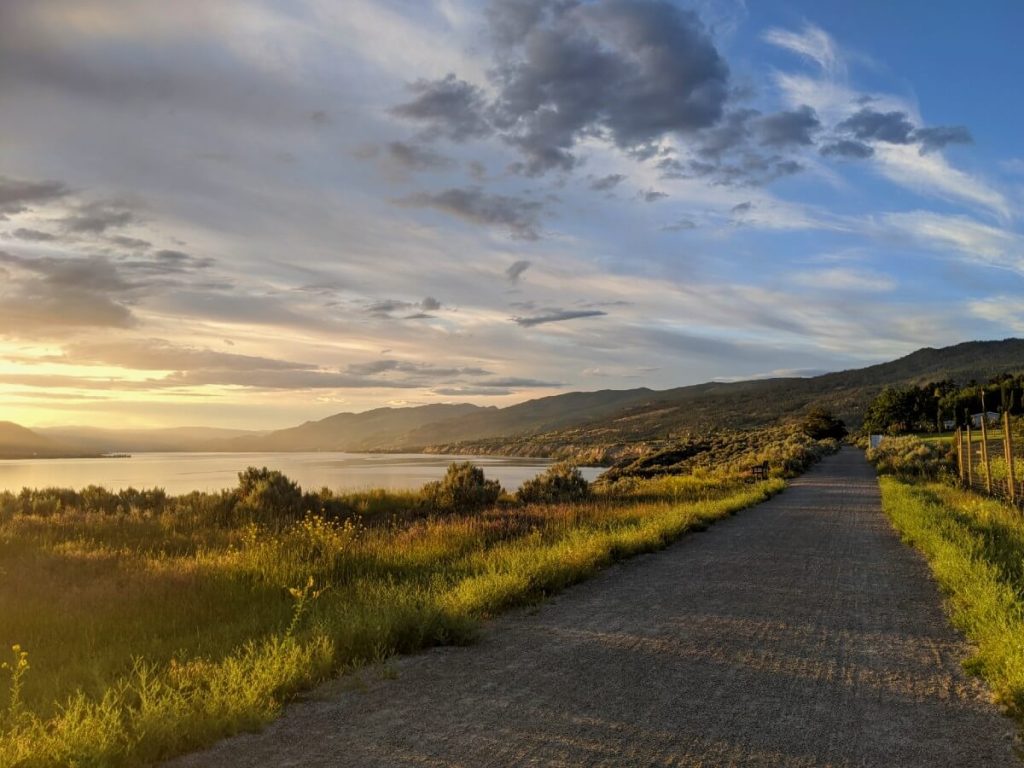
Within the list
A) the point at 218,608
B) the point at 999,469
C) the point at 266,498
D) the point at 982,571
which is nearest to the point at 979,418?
the point at 999,469

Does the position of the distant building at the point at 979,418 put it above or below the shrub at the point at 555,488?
above

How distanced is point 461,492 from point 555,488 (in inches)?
126

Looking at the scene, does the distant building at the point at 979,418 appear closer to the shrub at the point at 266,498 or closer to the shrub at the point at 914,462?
the shrub at the point at 914,462

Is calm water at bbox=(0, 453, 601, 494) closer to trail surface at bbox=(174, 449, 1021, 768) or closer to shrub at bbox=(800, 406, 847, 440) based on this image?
trail surface at bbox=(174, 449, 1021, 768)

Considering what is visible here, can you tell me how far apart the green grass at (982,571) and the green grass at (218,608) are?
4083mm

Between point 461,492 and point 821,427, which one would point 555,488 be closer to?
point 461,492

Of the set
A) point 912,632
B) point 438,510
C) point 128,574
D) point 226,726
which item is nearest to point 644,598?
point 912,632

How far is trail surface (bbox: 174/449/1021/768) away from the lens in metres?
4.18

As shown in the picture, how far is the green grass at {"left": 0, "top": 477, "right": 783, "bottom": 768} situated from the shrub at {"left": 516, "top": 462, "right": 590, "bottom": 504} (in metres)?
6.68

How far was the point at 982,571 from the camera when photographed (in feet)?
27.9

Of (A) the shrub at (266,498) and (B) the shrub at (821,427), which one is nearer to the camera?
(A) the shrub at (266,498)

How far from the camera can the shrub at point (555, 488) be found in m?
23.2

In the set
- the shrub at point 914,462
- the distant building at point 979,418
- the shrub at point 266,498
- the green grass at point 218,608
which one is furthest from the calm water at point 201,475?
the distant building at point 979,418

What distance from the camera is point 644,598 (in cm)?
826
